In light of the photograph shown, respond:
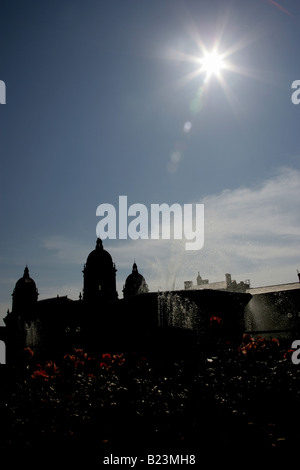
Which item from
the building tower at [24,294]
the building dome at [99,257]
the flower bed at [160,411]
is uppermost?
the building dome at [99,257]

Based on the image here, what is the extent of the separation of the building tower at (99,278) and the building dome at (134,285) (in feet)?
17.5

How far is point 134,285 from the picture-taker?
193 feet

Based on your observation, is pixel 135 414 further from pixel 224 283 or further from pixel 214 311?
pixel 224 283

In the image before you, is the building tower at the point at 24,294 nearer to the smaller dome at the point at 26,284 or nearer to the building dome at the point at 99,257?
the smaller dome at the point at 26,284

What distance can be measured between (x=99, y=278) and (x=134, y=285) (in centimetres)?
872

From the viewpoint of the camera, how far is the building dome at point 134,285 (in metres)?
58.2

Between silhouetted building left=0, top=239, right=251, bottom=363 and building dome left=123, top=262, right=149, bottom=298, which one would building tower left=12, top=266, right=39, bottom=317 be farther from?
building dome left=123, top=262, right=149, bottom=298

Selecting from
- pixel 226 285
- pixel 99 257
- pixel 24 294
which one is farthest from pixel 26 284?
pixel 226 285

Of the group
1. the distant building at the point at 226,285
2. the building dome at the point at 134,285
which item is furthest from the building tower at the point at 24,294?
the distant building at the point at 226,285

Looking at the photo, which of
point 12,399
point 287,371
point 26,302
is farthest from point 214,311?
point 26,302

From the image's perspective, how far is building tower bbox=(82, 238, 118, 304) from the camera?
5223 centimetres

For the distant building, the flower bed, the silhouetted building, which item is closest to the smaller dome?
the silhouetted building

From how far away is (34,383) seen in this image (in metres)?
6.78

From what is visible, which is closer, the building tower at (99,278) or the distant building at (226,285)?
the distant building at (226,285)
